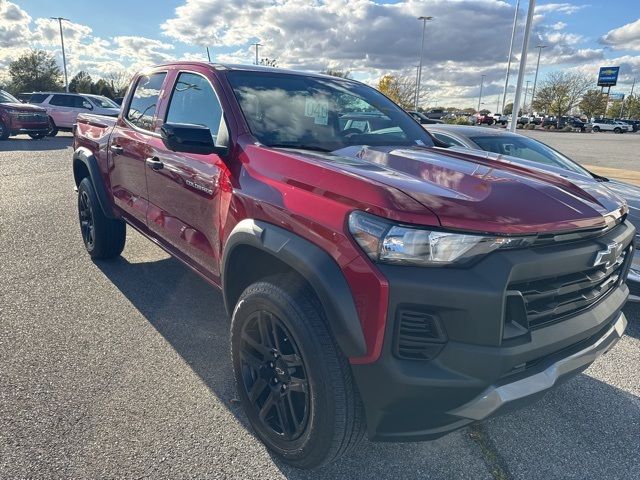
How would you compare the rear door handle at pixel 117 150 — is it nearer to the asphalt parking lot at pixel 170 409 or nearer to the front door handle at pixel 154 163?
the front door handle at pixel 154 163

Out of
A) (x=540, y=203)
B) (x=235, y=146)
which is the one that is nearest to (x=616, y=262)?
(x=540, y=203)

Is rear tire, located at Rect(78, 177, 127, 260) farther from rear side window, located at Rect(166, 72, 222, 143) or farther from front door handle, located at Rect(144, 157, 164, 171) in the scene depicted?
rear side window, located at Rect(166, 72, 222, 143)

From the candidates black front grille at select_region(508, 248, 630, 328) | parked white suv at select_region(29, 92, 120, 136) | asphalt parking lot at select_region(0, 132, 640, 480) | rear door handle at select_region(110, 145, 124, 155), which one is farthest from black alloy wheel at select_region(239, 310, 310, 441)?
parked white suv at select_region(29, 92, 120, 136)

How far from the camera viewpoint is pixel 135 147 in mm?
3715

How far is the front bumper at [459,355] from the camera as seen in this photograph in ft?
5.63

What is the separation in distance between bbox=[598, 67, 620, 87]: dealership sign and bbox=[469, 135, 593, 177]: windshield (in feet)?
291

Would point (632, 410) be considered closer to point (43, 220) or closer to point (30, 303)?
point (30, 303)

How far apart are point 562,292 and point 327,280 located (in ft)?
3.11

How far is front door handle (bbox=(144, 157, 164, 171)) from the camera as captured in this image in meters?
3.28

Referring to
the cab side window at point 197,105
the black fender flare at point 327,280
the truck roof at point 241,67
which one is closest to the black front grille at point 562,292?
the black fender flare at point 327,280

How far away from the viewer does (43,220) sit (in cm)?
643

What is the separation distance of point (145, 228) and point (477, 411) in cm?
287

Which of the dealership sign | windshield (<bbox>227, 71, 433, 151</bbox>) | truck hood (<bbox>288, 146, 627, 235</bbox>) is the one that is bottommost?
truck hood (<bbox>288, 146, 627, 235</bbox>)

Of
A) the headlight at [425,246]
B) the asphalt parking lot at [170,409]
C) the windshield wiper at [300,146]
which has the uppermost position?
the windshield wiper at [300,146]
